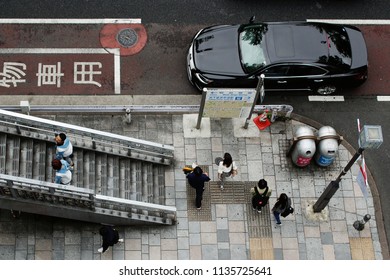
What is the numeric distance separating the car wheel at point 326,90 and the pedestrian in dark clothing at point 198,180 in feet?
17.2

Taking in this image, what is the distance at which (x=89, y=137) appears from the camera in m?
16.2

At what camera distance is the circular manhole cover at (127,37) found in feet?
63.1

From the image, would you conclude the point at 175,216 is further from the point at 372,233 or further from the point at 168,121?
the point at 372,233

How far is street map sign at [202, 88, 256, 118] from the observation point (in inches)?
637

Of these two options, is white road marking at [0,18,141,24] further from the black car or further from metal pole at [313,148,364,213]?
metal pole at [313,148,364,213]

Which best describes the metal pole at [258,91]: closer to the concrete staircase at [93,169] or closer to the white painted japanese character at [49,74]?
the concrete staircase at [93,169]

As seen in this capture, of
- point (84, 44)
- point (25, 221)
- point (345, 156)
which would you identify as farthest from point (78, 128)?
point (345, 156)

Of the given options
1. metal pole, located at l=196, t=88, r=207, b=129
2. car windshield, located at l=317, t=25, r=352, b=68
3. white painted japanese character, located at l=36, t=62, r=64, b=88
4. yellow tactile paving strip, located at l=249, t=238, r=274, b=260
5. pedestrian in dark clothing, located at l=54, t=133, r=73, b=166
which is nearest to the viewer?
pedestrian in dark clothing, located at l=54, t=133, r=73, b=166

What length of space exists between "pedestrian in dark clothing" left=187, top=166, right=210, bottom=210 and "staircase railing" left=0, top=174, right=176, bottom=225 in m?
0.80

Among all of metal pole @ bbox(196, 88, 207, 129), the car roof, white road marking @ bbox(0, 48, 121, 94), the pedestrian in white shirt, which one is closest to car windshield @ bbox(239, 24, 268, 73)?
the car roof

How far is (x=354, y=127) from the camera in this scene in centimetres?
1845

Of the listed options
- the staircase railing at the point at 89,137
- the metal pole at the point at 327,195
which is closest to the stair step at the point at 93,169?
the staircase railing at the point at 89,137

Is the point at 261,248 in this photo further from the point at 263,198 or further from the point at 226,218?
the point at 263,198
